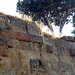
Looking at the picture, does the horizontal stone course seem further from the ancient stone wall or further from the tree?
the tree

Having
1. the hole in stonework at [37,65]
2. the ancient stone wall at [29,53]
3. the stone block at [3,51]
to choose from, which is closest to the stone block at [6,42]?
the ancient stone wall at [29,53]

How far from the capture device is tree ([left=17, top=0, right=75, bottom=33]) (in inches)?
607

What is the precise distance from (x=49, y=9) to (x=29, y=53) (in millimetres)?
11181

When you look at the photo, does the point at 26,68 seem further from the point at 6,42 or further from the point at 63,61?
the point at 63,61

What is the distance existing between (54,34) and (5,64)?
9.68 feet

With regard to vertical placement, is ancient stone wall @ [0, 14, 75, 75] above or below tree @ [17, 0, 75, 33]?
below

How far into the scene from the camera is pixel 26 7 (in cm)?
1608

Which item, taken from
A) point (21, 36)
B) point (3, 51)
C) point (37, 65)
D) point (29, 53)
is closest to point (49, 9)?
point (21, 36)

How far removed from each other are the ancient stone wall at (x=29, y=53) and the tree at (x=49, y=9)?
9.14 m

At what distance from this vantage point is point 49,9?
51.6 feet

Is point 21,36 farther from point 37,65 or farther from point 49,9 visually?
point 49,9

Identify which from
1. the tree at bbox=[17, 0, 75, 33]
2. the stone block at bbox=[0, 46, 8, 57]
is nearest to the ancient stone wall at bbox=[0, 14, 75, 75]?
the stone block at bbox=[0, 46, 8, 57]

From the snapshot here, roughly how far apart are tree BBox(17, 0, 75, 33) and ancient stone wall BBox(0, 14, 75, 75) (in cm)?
914

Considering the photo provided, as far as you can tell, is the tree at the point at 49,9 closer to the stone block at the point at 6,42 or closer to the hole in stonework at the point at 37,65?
the hole in stonework at the point at 37,65
